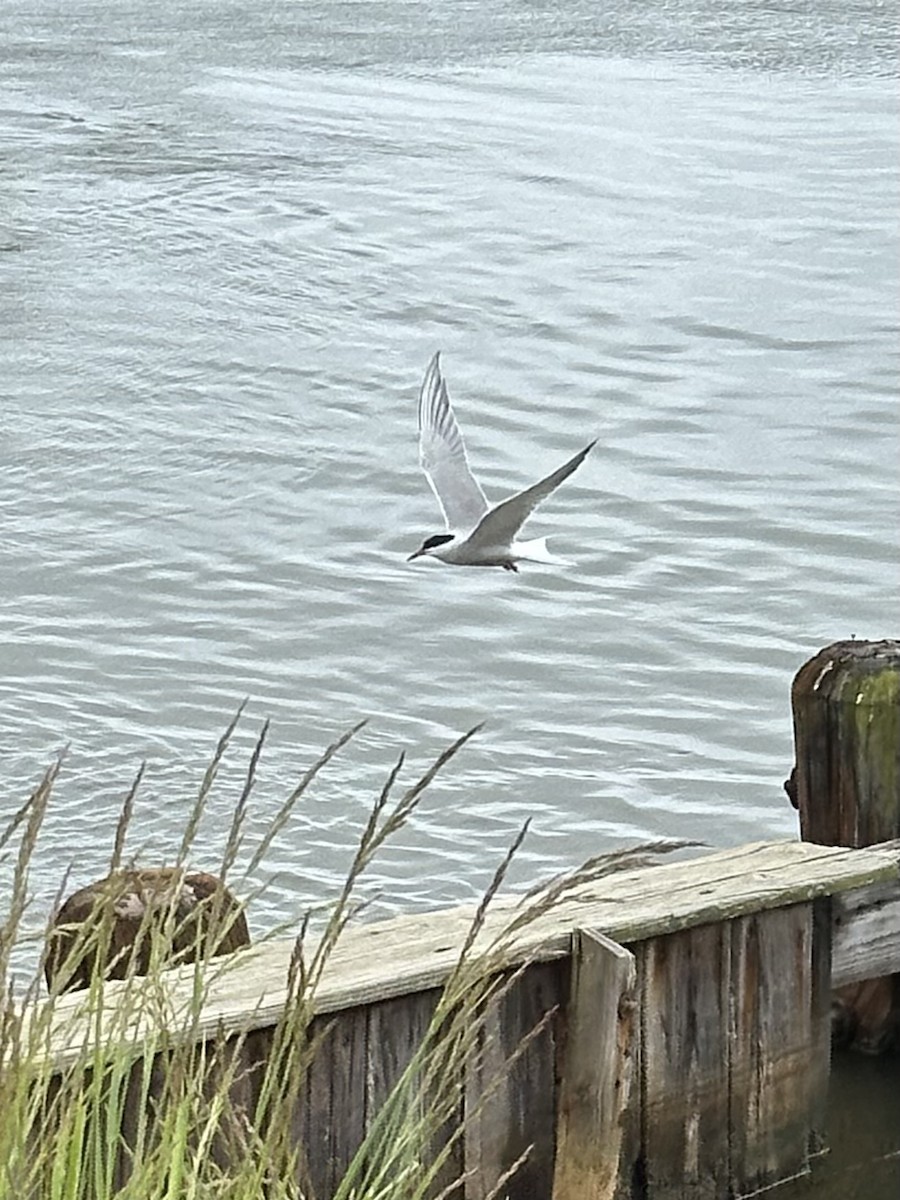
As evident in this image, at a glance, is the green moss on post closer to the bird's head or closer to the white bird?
the white bird

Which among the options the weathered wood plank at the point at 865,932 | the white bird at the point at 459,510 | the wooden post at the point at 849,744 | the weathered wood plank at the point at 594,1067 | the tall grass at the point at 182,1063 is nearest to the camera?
the tall grass at the point at 182,1063

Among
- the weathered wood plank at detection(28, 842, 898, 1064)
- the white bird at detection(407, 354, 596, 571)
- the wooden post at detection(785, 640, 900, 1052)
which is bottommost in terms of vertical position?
the weathered wood plank at detection(28, 842, 898, 1064)

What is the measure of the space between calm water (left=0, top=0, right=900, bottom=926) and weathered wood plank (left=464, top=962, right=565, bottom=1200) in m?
1.98

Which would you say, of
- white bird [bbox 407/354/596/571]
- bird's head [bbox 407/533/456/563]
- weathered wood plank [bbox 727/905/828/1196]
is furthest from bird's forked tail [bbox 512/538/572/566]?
weathered wood plank [bbox 727/905/828/1196]

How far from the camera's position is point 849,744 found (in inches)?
205

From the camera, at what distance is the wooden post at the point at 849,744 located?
5.16m

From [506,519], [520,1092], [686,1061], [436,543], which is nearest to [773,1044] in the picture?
[686,1061]

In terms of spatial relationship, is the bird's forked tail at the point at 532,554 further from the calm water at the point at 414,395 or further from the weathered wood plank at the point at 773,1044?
the weathered wood plank at the point at 773,1044

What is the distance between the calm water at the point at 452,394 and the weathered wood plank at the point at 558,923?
5.86 ft

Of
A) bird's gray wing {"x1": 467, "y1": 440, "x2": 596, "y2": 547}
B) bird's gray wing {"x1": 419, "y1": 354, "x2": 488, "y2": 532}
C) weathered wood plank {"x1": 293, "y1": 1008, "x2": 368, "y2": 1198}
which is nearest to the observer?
weathered wood plank {"x1": 293, "y1": 1008, "x2": 368, "y2": 1198}

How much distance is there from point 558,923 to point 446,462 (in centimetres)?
318

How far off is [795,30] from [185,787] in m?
14.3

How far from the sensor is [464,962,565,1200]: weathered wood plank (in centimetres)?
436

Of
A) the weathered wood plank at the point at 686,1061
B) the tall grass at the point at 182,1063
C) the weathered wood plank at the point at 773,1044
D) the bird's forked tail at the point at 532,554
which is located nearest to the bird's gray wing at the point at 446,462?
the bird's forked tail at the point at 532,554
